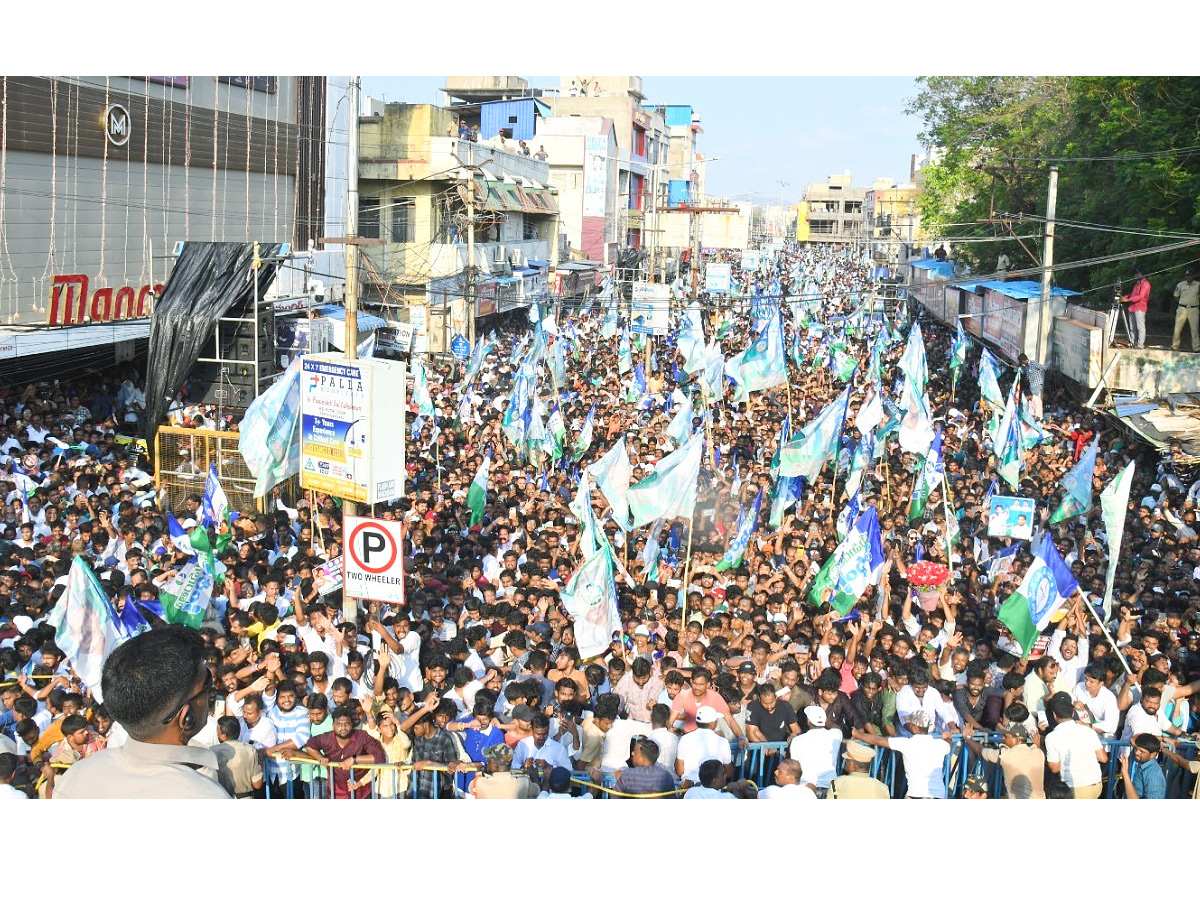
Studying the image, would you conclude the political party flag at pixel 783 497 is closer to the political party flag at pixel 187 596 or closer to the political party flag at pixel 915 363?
the political party flag at pixel 915 363

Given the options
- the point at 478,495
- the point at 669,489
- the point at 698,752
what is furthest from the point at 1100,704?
the point at 478,495

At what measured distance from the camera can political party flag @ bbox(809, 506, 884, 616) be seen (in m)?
9.96

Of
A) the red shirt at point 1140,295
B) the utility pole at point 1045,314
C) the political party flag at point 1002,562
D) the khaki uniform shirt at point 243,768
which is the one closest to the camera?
the khaki uniform shirt at point 243,768

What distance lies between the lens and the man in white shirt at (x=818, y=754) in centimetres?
707

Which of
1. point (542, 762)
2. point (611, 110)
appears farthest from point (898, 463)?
point (611, 110)

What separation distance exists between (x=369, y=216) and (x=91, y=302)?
15302mm

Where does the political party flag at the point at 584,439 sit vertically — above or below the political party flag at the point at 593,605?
above

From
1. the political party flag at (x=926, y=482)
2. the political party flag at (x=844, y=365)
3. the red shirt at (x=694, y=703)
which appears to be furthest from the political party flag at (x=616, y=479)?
the political party flag at (x=844, y=365)

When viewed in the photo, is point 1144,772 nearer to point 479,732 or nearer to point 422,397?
point 479,732

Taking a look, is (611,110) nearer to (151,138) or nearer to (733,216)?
(733,216)

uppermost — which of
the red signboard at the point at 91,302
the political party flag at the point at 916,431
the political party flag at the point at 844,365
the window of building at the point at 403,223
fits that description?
the window of building at the point at 403,223

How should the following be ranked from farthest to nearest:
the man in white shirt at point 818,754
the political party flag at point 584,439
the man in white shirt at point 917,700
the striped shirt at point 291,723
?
the political party flag at point 584,439, the man in white shirt at point 917,700, the striped shirt at point 291,723, the man in white shirt at point 818,754

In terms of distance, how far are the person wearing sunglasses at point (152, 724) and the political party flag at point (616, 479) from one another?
8.44 meters

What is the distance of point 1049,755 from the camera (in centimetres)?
722
